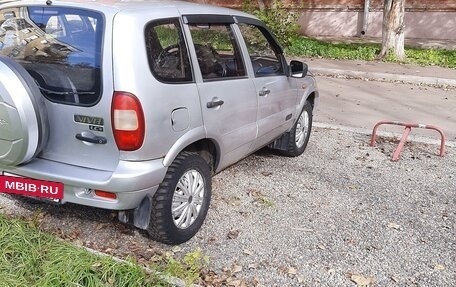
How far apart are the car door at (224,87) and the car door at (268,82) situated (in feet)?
0.53

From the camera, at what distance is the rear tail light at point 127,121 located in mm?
2874

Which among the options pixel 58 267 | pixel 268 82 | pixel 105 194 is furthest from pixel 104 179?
pixel 268 82

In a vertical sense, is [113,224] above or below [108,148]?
below

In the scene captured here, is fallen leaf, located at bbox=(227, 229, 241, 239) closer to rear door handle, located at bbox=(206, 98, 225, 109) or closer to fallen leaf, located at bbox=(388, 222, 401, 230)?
rear door handle, located at bbox=(206, 98, 225, 109)

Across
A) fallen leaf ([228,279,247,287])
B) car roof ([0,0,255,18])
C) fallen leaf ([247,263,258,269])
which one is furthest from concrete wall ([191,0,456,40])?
fallen leaf ([228,279,247,287])

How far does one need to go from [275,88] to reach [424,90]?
687 centimetres

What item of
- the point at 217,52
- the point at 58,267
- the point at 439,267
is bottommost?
the point at 439,267

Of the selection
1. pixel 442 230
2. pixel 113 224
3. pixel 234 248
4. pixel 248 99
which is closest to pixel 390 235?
pixel 442 230

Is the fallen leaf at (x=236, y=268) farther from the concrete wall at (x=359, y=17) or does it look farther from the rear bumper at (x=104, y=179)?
the concrete wall at (x=359, y=17)

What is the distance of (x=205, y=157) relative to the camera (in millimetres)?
3777

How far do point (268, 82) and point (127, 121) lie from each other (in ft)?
6.16

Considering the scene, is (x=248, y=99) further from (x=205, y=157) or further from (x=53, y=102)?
(x=53, y=102)

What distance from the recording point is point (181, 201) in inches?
135

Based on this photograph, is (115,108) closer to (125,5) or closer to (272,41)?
(125,5)
